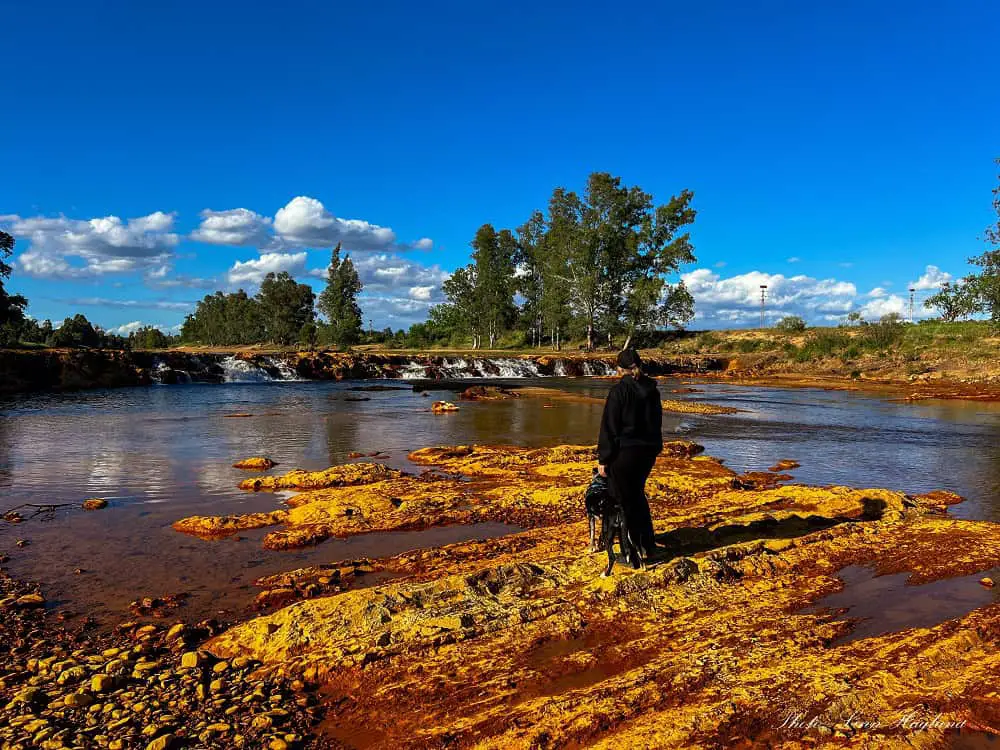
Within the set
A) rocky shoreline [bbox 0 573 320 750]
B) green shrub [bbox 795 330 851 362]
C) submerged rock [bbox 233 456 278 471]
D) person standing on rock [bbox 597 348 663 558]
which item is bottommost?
rocky shoreline [bbox 0 573 320 750]

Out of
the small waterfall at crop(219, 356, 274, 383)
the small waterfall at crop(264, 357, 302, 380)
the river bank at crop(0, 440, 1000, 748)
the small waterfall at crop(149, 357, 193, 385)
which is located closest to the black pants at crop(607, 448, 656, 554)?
the river bank at crop(0, 440, 1000, 748)

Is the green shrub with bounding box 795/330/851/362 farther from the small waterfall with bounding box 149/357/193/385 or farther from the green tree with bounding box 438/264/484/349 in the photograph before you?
the small waterfall with bounding box 149/357/193/385

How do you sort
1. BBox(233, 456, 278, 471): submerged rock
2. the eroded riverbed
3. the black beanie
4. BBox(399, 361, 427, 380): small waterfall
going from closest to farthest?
the eroded riverbed, the black beanie, BBox(233, 456, 278, 471): submerged rock, BBox(399, 361, 427, 380): small waterfall

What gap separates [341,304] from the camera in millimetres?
73188

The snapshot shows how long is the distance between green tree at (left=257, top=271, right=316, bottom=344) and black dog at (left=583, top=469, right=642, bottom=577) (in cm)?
8159

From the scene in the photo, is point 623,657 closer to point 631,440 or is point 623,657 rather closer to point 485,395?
point 631,440

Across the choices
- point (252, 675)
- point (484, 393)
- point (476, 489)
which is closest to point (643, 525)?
point (252, 675)

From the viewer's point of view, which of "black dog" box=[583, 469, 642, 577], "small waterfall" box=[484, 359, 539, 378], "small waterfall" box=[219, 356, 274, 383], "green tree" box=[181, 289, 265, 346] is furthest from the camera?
"green tree" box=[181, 289, 265, 346]

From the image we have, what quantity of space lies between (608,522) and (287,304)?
271 feet

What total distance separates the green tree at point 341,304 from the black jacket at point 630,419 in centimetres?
6854

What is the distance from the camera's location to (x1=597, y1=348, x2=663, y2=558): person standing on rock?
5.70m

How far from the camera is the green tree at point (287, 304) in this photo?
81.7 metres

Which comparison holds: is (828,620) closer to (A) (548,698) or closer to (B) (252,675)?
(A) (548,698)

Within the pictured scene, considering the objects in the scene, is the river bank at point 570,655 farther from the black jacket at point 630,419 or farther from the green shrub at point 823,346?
the green shrub at point 823,346
